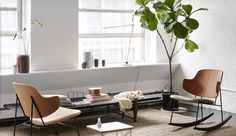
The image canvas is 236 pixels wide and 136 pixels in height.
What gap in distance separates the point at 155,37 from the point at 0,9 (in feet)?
9.79

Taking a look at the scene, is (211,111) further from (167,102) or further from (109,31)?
(109,31)

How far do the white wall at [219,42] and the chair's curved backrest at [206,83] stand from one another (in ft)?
2.68

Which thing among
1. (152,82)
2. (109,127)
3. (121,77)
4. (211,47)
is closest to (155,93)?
(152,82)

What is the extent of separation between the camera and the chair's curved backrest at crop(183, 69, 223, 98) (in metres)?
6.05

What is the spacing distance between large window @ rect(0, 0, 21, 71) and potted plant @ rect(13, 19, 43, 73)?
0.11 metres

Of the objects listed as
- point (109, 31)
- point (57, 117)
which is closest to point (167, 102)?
point (109, 31)

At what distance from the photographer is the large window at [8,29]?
6.21 metres

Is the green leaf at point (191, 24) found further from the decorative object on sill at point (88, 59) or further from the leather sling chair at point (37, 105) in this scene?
the leather sling chair at point (37, 105)

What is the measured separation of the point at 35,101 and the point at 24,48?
1.93 m

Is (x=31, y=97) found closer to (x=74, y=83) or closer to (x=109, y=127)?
(x=109, y=127)

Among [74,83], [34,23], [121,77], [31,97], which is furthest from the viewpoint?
[121,77]

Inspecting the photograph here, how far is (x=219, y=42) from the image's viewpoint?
7031mm

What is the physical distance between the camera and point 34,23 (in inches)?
240

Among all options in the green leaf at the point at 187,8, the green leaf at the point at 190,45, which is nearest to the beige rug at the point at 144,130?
the green leaf at the point at 190,45
